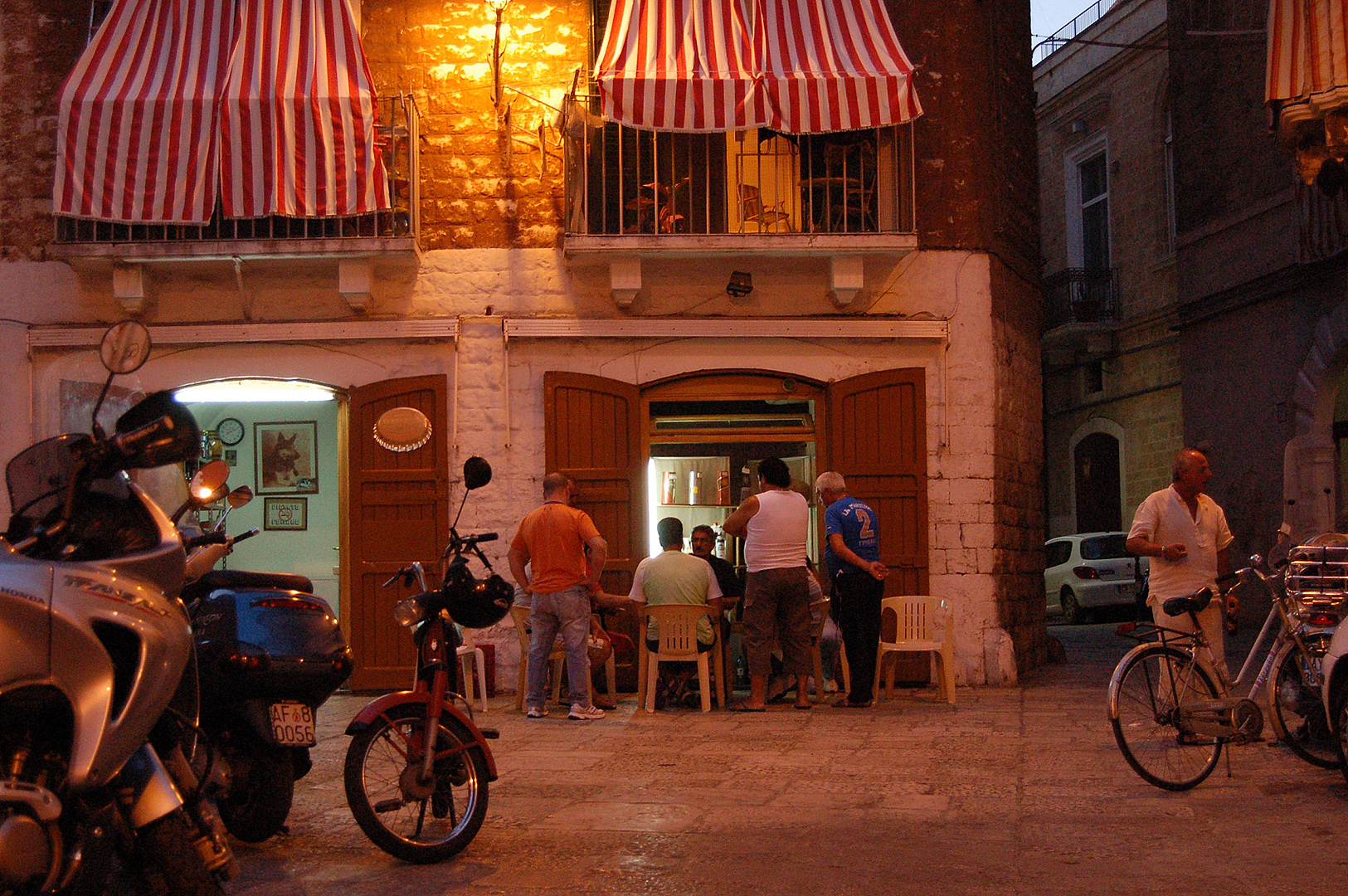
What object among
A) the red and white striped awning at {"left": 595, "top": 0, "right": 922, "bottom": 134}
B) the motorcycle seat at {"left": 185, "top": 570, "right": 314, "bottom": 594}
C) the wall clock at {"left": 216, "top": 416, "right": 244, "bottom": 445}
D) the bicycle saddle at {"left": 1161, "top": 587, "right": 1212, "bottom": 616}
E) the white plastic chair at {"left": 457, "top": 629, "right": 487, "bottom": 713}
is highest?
the red and white striped awning at {"left": 595, "top": 0, "right": 922, "bottom": 134}

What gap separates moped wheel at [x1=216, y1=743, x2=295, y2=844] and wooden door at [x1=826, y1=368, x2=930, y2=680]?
6.60 metres

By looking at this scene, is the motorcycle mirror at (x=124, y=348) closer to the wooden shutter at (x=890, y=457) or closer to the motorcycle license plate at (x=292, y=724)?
the motorcycle license plate at (x=292, y=724)

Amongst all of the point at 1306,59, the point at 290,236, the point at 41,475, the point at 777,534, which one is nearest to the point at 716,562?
the point at 777,534

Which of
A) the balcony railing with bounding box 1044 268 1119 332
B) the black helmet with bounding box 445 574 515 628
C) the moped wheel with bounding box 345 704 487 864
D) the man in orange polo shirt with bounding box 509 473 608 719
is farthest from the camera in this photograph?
the balcony railing with bounding box 1044 268 1119 332

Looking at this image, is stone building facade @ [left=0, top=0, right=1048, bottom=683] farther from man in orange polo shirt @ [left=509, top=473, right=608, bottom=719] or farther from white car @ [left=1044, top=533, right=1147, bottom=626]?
white car @ [left=1044, top=533, right=1147, bottom=626]

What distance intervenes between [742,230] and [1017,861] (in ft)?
22.3

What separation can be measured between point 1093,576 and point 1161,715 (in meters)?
14.1

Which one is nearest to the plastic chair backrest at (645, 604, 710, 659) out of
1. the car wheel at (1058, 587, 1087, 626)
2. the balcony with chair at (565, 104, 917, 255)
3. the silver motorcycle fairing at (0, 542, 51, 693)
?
the balcony with chair at (565, 104, 917, 255)

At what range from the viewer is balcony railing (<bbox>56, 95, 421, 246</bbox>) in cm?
1080

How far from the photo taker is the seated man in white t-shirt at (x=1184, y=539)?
7461 millimetres

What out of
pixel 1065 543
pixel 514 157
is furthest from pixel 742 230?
pixel 1065 543

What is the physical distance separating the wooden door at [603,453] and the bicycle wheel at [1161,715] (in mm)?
5241

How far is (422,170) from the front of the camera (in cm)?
1125

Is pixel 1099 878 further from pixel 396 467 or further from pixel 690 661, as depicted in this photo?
pixel 396 467
